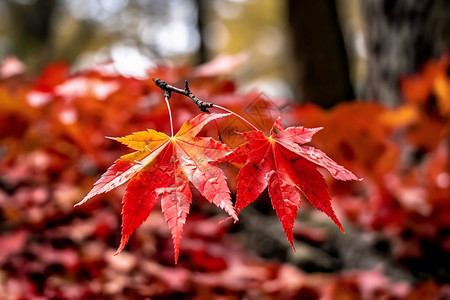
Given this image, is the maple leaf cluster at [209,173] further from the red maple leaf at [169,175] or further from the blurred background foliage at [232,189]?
the blurred background foliage at [232,189]

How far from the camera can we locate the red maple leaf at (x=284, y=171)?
1.69 ft

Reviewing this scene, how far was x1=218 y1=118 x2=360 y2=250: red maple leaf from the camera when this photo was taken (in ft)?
1.69

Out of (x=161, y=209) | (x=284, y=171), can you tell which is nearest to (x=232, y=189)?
(x=161, y=209)

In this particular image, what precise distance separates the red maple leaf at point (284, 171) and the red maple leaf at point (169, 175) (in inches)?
1.2

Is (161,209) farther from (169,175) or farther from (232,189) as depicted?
(232,189)

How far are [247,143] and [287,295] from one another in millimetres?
868

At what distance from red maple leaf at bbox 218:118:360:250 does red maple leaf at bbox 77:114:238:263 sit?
3 cm

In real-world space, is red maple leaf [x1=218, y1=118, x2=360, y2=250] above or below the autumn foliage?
above

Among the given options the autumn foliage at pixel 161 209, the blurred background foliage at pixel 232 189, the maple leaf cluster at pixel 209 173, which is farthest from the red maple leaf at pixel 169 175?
the autumn foliage at pixel 161 209

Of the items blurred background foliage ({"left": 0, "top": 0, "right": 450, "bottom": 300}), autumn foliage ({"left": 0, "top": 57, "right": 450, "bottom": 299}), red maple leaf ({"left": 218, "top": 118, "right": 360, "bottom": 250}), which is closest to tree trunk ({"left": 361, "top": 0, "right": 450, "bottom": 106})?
blurred background foliage ({"left": 0, "top": 0, "right": 450, "bottom": 300})

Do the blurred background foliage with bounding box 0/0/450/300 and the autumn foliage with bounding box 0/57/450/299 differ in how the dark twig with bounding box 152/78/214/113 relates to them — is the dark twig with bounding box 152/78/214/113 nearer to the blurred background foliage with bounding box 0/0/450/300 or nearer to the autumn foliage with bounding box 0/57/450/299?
the blurred background foliage with bounding box 0/0/450/300

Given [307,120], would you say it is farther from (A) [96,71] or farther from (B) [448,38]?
(B) [448,38]

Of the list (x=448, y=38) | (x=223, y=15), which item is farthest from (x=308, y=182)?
(x=223, y=15)

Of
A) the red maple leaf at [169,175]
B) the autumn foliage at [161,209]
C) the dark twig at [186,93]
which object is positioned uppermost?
the dark twig at [186,93]
